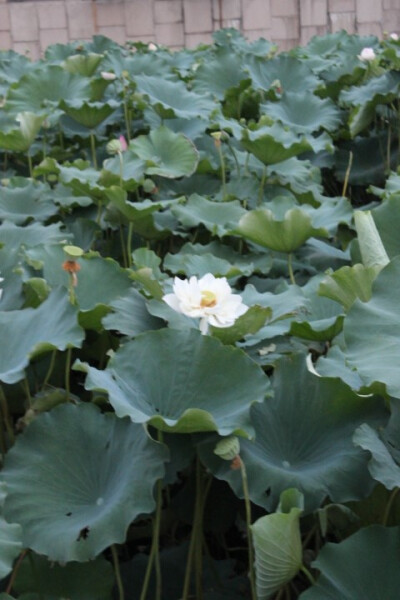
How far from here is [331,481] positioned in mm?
893

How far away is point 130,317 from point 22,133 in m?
0.82

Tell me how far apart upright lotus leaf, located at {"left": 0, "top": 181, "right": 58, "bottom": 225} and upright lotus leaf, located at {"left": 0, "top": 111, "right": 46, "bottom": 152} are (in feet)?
0.57

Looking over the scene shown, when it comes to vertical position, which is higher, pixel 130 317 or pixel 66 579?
pixel 130 317

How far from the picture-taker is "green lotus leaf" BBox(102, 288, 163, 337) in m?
1.09

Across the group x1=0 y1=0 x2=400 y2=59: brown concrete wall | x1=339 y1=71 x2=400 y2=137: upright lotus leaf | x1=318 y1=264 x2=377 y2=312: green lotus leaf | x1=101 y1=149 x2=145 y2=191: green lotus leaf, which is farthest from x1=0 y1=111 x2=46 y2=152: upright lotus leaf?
x1=0 y1=0 x2=400 y2=59: brown concrete wall

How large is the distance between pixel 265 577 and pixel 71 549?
0.19 m

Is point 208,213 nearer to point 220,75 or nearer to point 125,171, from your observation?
point 125,171

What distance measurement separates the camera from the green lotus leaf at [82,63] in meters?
2.36

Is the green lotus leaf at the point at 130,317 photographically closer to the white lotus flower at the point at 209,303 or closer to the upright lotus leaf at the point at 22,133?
the white lotus flower at the point at 209,303

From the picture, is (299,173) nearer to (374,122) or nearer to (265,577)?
(374,122)

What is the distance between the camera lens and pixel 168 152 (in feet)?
5.87

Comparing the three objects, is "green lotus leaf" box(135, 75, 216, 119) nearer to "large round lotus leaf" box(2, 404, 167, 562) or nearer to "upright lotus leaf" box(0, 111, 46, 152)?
"upright lotus leaf" box(0, 111, 46, 152)

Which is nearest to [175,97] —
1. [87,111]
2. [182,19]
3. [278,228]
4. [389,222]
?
[87,111]

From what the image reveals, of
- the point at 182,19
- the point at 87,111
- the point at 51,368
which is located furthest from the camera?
the point at 182,19
